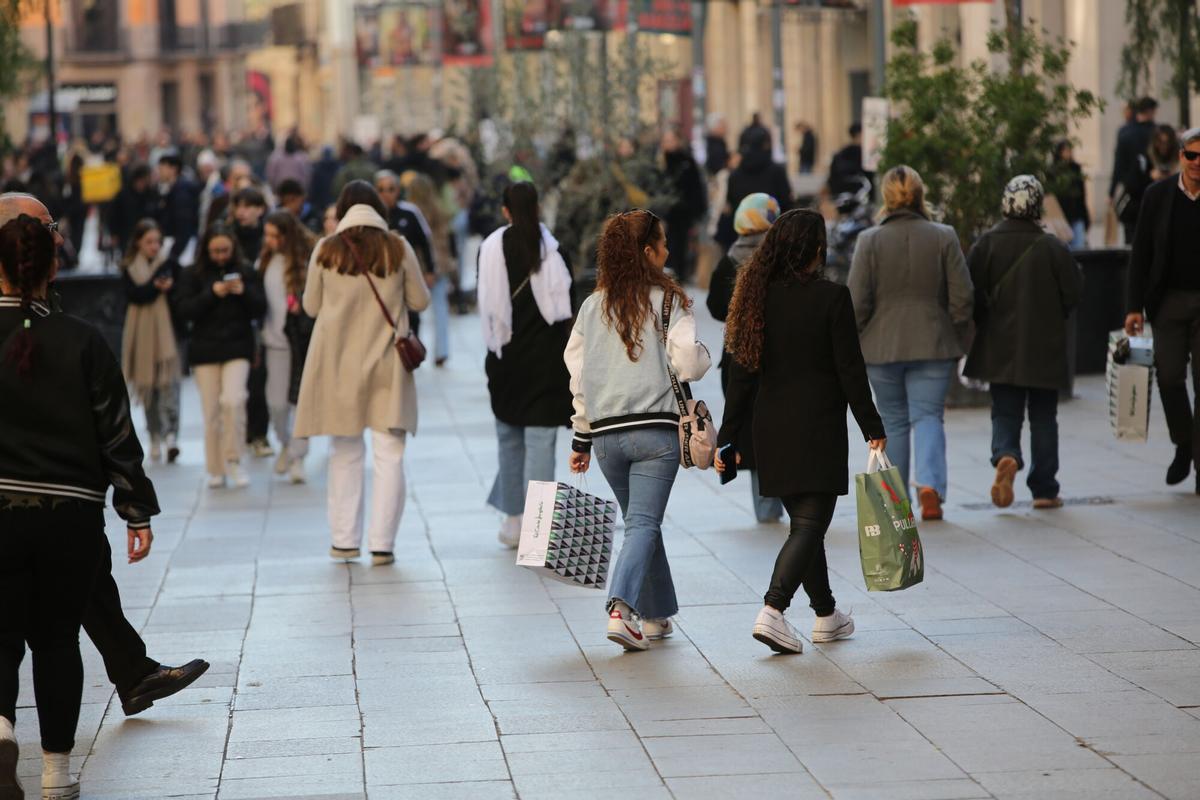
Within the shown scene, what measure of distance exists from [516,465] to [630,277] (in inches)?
116

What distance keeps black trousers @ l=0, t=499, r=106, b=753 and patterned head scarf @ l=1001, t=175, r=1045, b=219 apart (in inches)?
238

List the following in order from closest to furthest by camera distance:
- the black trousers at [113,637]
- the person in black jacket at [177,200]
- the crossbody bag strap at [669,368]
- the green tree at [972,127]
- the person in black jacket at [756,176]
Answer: the black trousers at [113,637] → the crossbody bag strap at [669,368] → the green tree at [972,127] → the person in black jacket at [756,176] → the person in black jacket at [177,200]

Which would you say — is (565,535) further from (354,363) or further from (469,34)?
(469,34)

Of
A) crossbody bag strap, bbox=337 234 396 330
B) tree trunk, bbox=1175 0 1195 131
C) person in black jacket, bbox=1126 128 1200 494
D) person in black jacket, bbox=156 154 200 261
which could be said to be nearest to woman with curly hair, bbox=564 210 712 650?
crossbody bag strap, bbox=337 234 396 330

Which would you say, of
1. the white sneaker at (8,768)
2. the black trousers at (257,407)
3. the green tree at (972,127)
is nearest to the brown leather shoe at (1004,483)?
Result: the green tree at (972,127)

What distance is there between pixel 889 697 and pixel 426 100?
59895mm

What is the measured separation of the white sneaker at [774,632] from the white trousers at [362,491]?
2.96 m

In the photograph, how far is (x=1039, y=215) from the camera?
1084cm

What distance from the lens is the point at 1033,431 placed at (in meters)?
10.8

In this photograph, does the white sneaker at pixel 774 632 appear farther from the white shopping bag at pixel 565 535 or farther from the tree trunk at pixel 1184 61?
the tree trunk at pixel 1184 61

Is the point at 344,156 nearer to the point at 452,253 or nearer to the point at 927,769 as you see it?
the point at 452,253

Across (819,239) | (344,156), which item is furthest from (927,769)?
(344,156)

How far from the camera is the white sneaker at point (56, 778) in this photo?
19.7 ft

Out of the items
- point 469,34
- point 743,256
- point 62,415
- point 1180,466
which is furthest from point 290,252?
point 469,34
